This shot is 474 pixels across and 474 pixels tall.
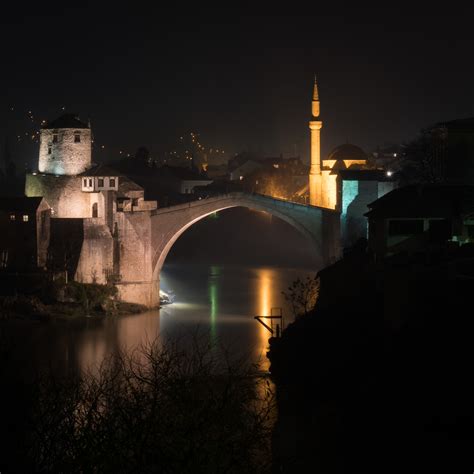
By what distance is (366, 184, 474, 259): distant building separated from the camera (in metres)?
31.1

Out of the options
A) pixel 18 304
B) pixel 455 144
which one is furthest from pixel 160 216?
pixel 455 144

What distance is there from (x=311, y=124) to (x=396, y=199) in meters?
27.1

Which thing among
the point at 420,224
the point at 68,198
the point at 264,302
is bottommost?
the point at 264,302

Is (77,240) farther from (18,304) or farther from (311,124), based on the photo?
(311,124)

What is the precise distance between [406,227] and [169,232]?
17.4m

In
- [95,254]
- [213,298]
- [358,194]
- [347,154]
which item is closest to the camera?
[95,254]

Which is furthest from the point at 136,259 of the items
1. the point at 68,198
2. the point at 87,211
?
the point at 68,198

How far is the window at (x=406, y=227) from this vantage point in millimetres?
31469

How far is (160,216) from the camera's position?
1838 inches

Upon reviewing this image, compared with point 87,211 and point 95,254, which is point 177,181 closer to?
point 87,211

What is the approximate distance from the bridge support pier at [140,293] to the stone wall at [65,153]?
543 cm

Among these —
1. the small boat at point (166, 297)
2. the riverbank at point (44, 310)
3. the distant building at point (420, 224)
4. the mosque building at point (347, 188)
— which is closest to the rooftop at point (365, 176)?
the mosque building at point (347, 188)

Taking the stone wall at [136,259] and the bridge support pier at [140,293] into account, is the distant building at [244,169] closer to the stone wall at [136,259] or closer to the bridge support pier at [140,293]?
the stone wall at [136,259]

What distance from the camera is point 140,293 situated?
45.2m
